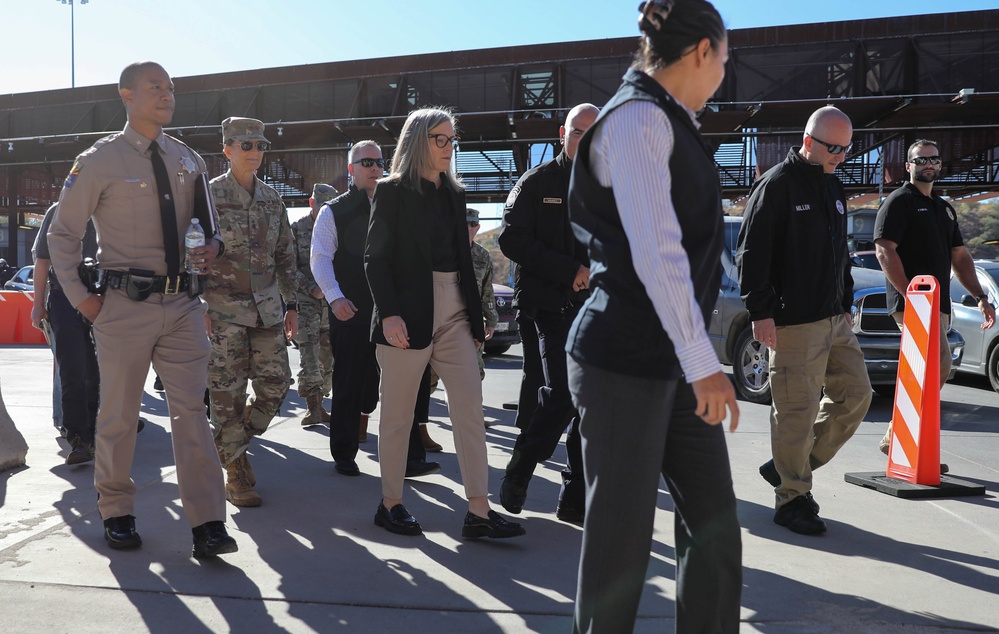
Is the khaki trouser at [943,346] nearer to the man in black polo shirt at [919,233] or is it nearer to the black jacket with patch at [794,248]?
the man in black polo shirt at [919,233]

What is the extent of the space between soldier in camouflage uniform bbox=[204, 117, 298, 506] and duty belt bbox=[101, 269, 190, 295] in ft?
2.64

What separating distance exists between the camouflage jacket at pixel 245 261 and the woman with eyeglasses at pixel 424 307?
3.02ft

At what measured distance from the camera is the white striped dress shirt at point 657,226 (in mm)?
1964

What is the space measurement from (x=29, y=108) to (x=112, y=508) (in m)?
28.3

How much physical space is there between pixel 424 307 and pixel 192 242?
1.05 metres

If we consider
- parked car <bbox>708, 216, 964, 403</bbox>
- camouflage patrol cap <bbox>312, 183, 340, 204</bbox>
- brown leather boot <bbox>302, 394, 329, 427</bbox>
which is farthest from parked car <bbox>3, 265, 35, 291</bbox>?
parked car <bbox>708, 216, 964, 403</bbox>

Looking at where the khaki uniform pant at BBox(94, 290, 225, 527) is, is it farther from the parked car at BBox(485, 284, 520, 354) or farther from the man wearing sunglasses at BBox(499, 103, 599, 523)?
the parked car at BBox(485, 284, 520, 354)

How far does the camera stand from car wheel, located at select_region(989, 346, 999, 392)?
9609 millimetres

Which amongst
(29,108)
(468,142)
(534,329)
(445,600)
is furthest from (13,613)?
(29,108)

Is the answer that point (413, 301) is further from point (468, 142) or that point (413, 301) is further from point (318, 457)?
point (468, 142)

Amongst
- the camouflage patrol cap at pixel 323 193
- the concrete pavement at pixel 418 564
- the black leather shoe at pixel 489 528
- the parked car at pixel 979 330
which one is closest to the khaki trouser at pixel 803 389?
the concrete pavement at pixel 418 564

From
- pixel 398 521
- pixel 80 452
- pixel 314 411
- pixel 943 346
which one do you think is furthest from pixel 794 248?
pixel 80 452

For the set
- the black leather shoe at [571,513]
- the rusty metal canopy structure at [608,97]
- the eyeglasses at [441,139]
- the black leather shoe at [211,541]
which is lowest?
the black leather shoe at [571,513]

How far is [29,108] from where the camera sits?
91.1 ft
